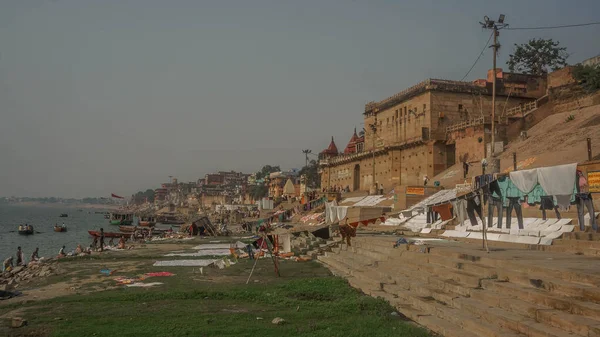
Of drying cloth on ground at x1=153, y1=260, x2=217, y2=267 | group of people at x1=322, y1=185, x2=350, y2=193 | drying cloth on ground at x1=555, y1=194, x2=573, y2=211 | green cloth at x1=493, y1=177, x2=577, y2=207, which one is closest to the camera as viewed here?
drying cloth on ground at x1=555, y1=194, x2=573, y2=211

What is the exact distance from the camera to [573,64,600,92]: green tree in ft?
103

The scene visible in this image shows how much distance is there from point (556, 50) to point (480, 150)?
2356 centimetres

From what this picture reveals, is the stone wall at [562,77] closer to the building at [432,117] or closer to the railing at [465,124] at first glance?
the building at [432,117]

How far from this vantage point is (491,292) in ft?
27.0

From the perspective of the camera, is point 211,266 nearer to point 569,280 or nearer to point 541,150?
point 569,280

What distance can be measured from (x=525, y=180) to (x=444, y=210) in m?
4.32

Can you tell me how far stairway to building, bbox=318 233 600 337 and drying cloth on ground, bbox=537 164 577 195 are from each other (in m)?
2.03

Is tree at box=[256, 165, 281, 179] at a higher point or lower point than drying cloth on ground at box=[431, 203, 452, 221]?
higher

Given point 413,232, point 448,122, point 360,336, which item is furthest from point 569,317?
point 448,122

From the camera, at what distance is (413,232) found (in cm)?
2141

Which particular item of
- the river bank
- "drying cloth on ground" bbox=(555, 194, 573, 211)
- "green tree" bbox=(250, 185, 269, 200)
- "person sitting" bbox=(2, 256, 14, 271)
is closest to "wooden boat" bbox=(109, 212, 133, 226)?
"green tree" bbox=(250, 185, 269, 200)

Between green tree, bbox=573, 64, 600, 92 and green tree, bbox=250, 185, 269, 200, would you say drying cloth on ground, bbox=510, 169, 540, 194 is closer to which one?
green tree, bbox=573, 64, 600, 92

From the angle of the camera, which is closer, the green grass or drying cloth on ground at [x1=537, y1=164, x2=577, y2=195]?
the green grass

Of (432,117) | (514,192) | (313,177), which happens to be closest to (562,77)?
(432,117)
